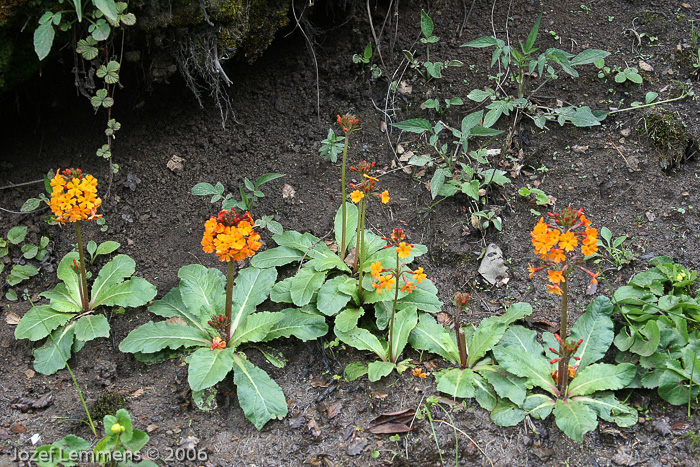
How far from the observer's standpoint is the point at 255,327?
368 cm

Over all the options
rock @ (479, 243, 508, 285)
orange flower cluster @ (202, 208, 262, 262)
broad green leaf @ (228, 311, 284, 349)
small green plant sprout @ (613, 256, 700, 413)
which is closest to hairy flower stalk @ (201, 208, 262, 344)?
orange flower cluster @ (202, 208, 262, 262)

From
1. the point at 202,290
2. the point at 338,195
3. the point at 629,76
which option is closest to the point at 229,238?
the point at 202,290

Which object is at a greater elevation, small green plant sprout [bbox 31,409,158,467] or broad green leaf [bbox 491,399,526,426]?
small green plant sprout [bbox 31,409,158,467]

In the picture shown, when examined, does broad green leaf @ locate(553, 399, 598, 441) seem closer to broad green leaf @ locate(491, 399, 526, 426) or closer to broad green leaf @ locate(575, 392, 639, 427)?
broad green leaf @ locate(575, 392, 639, 427)

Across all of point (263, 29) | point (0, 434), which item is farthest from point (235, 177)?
point (0, 434)

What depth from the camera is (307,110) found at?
16.0 ft

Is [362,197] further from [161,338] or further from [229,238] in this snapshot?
[161,338]

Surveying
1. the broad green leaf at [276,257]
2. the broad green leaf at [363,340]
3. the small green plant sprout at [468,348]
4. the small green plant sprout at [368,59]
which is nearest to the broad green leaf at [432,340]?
the small green plant sprout at [468,348]

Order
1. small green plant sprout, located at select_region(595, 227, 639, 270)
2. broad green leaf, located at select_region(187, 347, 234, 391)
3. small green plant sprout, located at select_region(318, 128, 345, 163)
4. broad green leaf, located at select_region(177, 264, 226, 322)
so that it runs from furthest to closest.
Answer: small green plant sprout, located at select_region(318, 128, 345, 163)
small green plant sprout, located at select_region(595, 227, 639, 270)
broad green leaf, located at select_region(177, 264, 226, 322)
broad green leaf, located at select_region(187, 347, 234, 391)

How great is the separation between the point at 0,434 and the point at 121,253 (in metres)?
1.45

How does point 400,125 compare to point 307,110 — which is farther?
point 307,110

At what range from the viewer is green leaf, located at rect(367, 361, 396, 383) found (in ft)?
11.0

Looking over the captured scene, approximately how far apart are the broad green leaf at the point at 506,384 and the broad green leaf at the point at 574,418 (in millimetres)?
202

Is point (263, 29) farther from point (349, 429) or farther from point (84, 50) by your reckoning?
point (349, 429)
